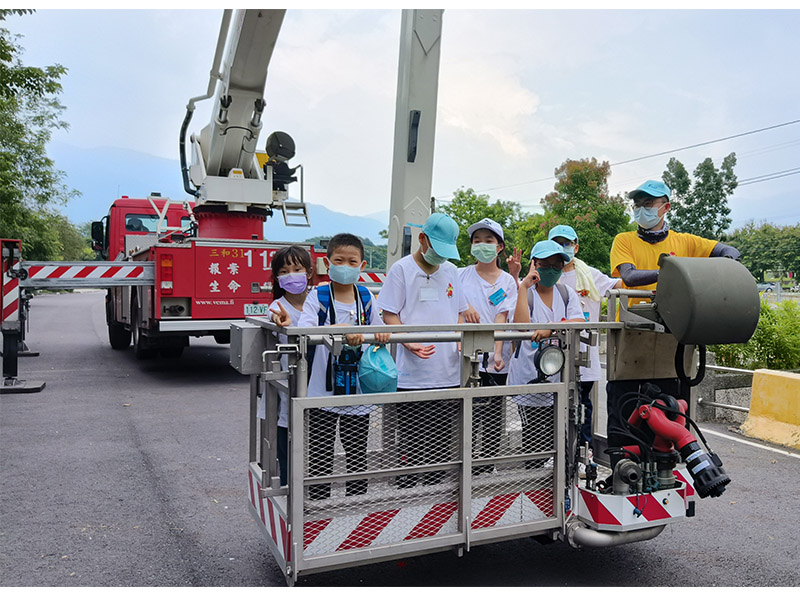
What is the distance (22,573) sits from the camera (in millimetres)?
3584

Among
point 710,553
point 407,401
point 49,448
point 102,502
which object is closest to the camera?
point 407,401

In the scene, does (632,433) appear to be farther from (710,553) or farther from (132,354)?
(132,354)

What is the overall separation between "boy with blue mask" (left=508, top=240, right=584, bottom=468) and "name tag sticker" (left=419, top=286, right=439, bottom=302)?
51 centimetres

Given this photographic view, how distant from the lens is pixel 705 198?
44.5 m

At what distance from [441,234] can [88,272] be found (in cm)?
702

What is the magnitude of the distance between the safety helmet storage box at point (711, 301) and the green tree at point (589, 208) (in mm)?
27159

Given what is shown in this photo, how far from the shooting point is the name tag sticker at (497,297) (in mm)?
4426

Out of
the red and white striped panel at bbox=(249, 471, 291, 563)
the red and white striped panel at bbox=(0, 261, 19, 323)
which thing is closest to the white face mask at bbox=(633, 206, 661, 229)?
the red and white striped panel at bbox=(249, 471, 291, 563)

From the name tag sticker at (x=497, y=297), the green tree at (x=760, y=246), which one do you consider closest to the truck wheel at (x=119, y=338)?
the name tag sticker at (x=497, y=297)

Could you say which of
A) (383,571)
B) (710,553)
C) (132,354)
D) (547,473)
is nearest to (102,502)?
(383,571)

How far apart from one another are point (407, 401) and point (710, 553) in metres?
2.20

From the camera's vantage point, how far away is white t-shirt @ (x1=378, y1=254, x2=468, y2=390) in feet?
12.2

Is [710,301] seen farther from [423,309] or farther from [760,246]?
[760,246]

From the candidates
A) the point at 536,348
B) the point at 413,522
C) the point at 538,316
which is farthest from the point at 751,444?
the point at 413,522
